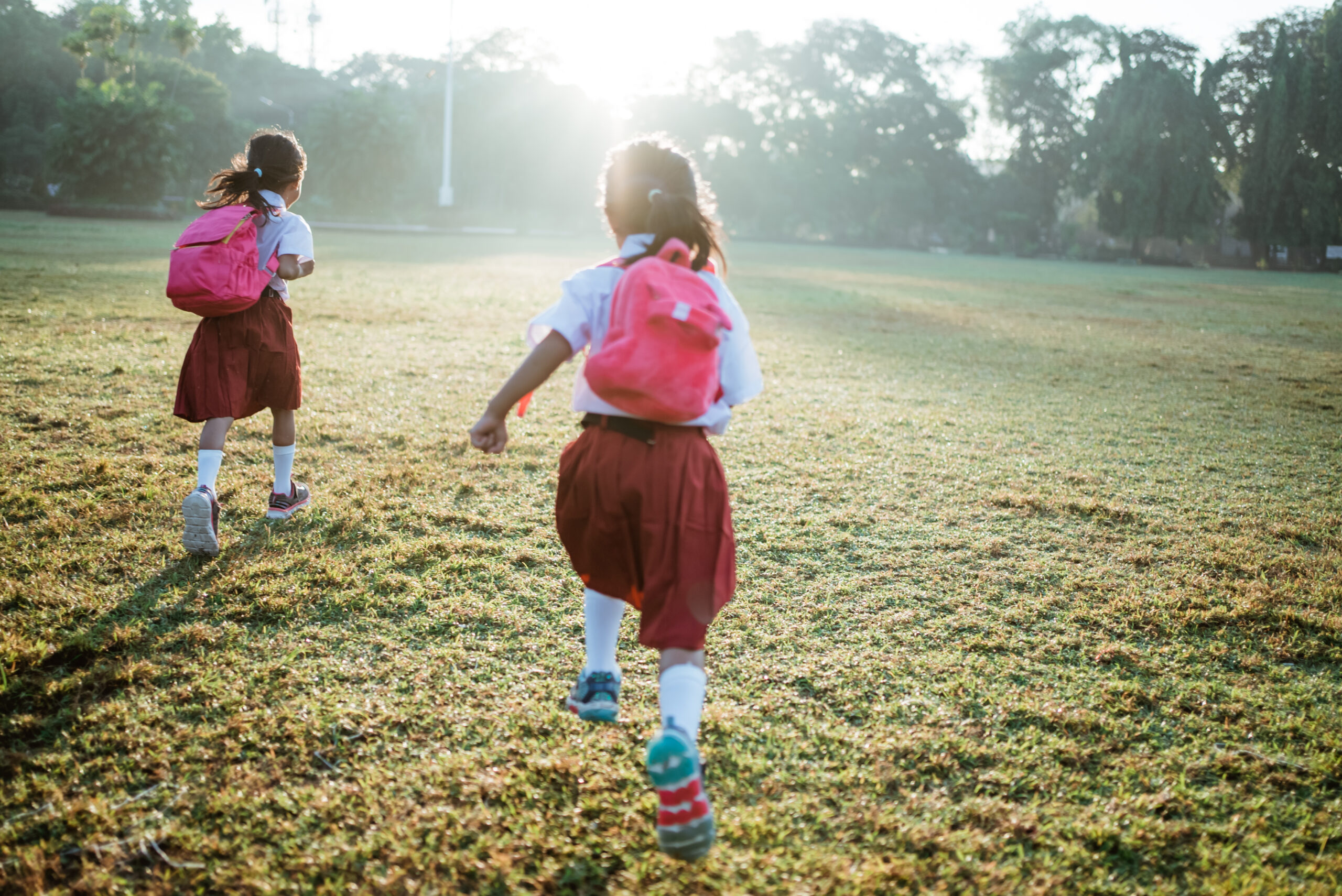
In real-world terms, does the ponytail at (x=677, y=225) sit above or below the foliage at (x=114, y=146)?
below

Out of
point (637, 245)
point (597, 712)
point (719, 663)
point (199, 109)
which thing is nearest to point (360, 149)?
point (199, 109)

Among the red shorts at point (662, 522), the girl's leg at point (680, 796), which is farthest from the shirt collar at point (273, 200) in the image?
the girl's leg at point (680, 796)

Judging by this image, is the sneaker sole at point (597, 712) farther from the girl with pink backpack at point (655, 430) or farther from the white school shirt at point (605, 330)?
the white school shirt at point (605, 330)

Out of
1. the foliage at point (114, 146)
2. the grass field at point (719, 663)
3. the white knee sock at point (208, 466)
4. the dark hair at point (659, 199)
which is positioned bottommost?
the grass field at point (719, 663)

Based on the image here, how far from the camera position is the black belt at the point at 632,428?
5.57ft

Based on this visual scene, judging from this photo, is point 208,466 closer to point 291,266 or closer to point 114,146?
point 291,266

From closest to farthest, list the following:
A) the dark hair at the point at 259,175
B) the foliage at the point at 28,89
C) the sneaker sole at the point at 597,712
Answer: the sneaker sole at the point at 597,712 → the dark hair at the point at 259,175 → the foliage at the point at 28,89

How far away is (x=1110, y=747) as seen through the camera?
2.02 meters

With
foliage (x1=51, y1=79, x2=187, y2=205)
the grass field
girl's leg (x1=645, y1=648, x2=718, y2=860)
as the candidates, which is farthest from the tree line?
girl's leg (x1=645, y1=648, x2=718, y2=860)

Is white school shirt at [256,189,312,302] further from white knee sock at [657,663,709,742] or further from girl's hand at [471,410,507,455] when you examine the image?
white knee sock at [657,663,709,742]

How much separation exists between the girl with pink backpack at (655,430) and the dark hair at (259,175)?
1583mm

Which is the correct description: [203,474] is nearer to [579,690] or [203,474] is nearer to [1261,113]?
[579,690]

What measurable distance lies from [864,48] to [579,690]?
2162 inches

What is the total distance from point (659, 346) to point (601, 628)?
0.66 meters
